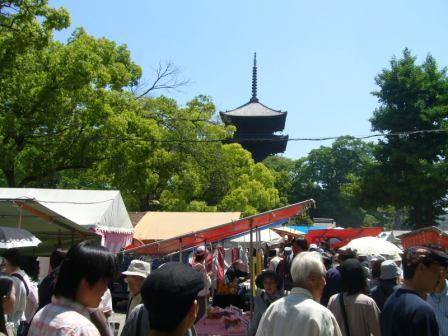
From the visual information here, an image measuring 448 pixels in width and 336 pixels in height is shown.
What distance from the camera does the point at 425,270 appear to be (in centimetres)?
349

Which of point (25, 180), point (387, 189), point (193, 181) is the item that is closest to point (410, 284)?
point (25, 180)

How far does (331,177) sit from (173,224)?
166ft

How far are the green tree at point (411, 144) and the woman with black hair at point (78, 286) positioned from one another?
2805 cm

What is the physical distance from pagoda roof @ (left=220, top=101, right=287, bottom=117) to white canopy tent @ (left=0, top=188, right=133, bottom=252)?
116ft

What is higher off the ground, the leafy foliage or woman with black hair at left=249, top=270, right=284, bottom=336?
the leafy foliage

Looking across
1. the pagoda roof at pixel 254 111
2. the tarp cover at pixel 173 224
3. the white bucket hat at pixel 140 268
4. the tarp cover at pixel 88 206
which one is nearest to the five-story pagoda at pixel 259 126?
the pagoda roof at pixel 254 111

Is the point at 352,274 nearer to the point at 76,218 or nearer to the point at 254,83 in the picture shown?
the point at 76,218

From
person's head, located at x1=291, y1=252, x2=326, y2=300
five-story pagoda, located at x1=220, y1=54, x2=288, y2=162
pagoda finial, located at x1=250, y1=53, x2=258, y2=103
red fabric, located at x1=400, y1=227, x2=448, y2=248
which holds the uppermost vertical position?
pagoda finial, located at x1=250, y1=53, x2=258, y2=103

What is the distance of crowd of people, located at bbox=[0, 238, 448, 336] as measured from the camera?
6.50 ft

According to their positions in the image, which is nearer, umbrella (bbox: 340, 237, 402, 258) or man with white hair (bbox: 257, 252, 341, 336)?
man with white hair (bbox: 257, 252, 341, 336)

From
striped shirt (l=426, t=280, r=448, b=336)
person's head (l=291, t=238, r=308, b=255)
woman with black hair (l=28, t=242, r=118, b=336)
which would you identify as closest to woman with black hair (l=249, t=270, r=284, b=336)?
person's head (l=291, t=238, r=308, b=255)

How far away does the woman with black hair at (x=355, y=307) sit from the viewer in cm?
468

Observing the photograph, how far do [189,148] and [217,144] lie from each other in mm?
2141

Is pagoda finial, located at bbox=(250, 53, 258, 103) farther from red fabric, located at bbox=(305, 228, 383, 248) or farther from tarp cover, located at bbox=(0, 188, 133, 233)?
tarp cover, located at bbox=(0, 188, 133, 233)
